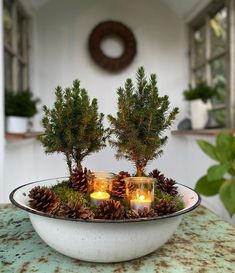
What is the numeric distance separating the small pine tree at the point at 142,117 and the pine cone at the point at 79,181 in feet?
0.31

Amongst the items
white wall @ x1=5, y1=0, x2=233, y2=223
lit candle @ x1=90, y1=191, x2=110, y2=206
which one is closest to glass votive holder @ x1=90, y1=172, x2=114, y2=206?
lit candle @ x1=90, y1=191, x2=110, y2=206

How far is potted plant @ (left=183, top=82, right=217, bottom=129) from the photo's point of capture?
185 cm

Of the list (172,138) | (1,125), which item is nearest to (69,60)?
(1,125)

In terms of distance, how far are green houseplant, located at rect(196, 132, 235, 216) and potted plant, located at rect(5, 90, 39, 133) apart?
142 cm

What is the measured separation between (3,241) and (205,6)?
79.6 inches

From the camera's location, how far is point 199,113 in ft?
6.17

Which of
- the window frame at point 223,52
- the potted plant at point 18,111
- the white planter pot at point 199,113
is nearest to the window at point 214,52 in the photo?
the window frame at point 223,52

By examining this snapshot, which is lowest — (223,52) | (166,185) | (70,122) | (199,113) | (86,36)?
(166,185)

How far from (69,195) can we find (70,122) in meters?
0.14

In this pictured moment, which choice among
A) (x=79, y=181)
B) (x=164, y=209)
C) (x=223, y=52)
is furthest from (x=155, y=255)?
(x=223, y=52)

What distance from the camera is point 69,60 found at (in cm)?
209

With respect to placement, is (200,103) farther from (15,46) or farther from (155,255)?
(155,255)

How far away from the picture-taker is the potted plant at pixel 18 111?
152cm

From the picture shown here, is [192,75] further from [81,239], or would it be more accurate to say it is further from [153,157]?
[81,239]
